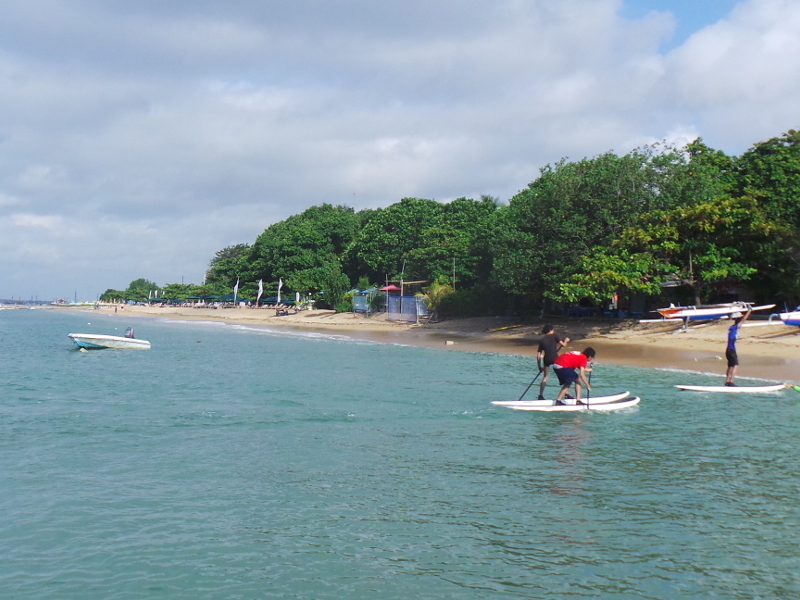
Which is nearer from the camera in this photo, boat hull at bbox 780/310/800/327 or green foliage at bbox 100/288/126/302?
boat hull at bbox 780/310/800/327

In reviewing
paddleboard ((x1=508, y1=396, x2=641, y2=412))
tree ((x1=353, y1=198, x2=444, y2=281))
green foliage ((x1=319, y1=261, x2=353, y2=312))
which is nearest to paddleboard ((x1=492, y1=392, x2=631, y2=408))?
paddleboard ((x1=508, y1=396, x2=641, y2=412))

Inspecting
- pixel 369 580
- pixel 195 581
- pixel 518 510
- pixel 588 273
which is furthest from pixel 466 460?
pixel 588 273

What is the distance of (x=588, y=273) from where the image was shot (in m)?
31.5

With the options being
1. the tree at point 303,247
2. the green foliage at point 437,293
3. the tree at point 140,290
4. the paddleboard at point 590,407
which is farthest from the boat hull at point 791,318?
the tree at point 140,290

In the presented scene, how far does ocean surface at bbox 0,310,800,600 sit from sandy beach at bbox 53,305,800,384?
21.4 ft

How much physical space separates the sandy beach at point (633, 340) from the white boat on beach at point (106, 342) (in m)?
13.3

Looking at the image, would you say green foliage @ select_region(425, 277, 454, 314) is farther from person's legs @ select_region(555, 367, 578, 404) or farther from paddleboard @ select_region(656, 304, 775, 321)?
person's legs @ select_region(555, 367, 578, 404)

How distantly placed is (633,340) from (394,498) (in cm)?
2496

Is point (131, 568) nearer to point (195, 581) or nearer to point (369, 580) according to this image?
point (195, 581)

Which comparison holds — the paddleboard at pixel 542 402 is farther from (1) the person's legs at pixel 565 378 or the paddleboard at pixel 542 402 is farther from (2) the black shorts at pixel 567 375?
(2) the black shorts at pixel 567 375

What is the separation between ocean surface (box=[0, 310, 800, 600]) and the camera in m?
6.21

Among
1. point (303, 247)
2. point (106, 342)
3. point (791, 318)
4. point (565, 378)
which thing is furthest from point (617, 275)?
point (303, 247)

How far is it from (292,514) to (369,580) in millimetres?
2005

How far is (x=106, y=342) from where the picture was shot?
33875mm
